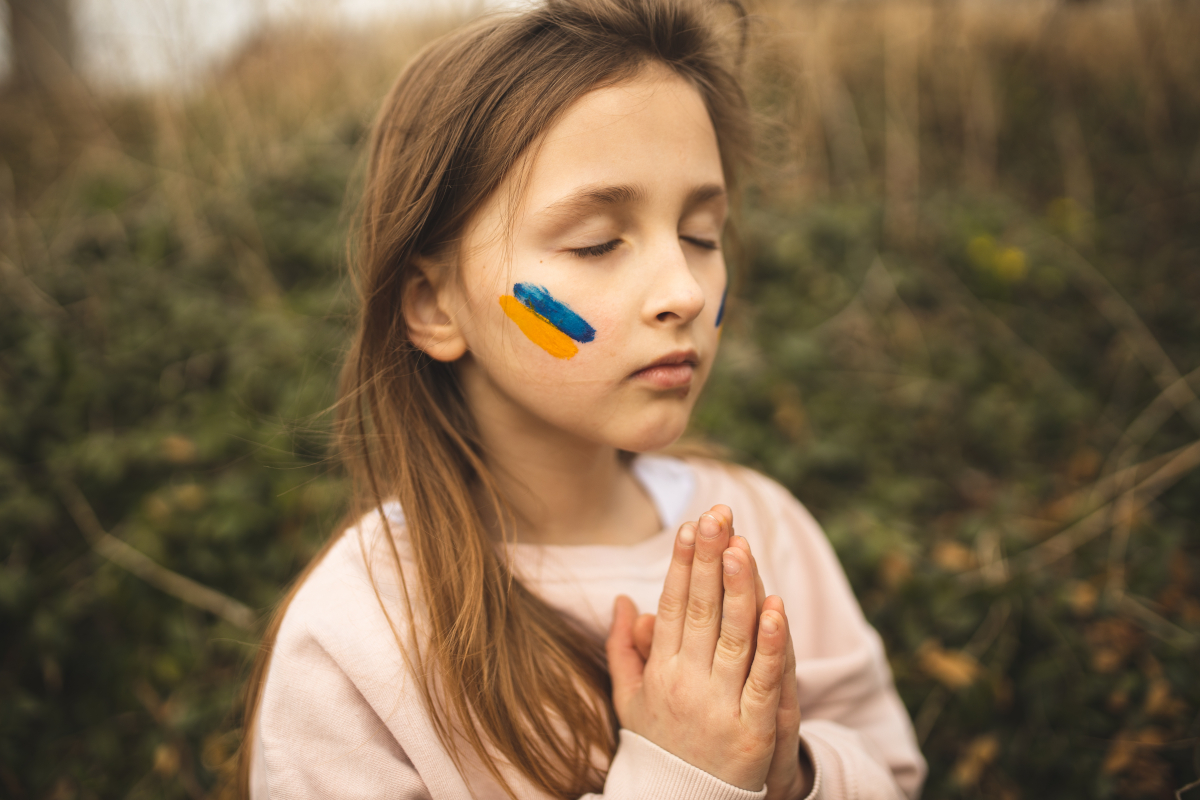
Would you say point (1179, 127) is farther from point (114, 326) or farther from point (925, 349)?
point (114, 326)

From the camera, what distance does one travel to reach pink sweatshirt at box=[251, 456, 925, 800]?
104 centimetres

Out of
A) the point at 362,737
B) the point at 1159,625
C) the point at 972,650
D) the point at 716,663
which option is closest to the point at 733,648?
the point at 716,663

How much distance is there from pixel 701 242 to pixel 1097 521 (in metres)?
2.06

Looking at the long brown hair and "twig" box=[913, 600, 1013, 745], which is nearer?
the long brown hair

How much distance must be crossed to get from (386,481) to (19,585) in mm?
1591

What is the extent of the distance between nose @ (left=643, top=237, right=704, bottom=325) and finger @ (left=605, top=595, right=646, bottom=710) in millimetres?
517

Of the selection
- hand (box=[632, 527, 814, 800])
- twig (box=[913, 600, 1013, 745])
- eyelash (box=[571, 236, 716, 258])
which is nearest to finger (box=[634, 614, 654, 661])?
hand (box=[632, 527, 814, 800])

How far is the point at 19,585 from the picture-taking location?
2.08 metres

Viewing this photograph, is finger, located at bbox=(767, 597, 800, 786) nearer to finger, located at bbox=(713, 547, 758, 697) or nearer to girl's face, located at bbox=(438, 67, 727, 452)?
finger, located at bbox=(713, 547, 758, 697)

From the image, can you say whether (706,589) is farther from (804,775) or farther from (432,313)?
(432,313)

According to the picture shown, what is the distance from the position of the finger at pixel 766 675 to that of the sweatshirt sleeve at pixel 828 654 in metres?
0.30

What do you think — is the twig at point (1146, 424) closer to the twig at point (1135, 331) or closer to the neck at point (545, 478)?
the twig at point (1135, 331)

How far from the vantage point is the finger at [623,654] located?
1.12 meters

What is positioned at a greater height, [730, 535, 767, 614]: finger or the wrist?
A: [730, 535, 767, 614]: finger
